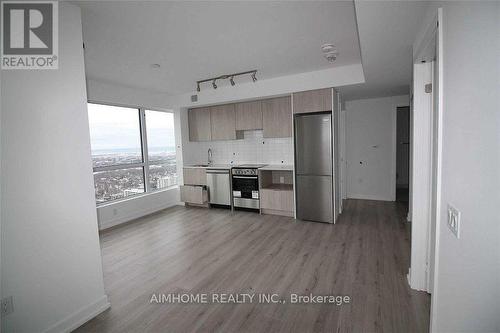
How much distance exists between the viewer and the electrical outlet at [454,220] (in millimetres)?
1103

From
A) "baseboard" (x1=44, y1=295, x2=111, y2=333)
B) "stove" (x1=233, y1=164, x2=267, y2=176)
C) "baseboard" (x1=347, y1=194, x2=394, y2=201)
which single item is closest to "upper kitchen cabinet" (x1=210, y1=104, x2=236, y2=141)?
"stove" (x1=233, y1=164, x2=267, y2=176)

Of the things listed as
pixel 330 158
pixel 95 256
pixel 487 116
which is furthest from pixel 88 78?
pixel 487 116

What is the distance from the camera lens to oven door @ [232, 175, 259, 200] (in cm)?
505

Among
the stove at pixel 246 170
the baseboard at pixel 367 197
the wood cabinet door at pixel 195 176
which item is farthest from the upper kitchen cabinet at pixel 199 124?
the baseboard at pixel 367 197

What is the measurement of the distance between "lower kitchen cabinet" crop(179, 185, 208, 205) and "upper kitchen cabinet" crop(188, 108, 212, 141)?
117 centimetres

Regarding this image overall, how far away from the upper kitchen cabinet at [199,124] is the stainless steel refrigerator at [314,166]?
7.33ft

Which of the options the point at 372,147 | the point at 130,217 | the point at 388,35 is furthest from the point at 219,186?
the point at 388,35

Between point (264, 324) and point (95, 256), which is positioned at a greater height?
point (95, 256)

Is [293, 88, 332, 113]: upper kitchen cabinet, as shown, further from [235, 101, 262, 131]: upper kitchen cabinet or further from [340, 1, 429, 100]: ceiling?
[235, 101, 262, 131]: upper kitchen cabinet

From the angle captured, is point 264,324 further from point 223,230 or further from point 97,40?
point 97,40

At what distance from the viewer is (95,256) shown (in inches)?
85.3

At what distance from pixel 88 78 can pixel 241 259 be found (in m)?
3.81

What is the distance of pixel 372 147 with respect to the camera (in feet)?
18.8

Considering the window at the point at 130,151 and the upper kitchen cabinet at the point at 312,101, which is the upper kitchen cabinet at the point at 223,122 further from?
the upper kitchen cabinet at the point at 312,101
